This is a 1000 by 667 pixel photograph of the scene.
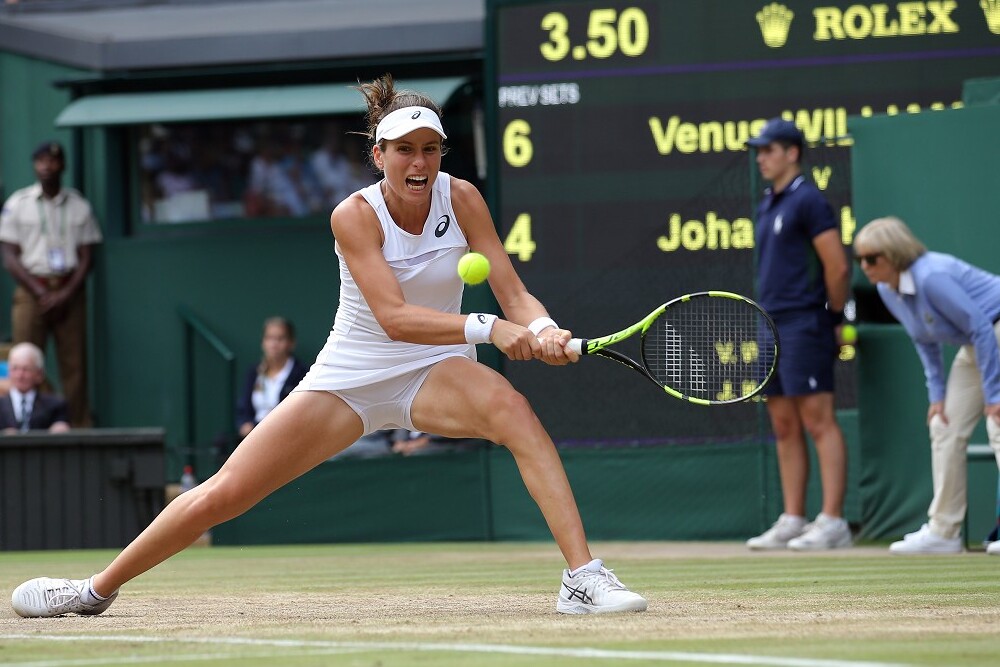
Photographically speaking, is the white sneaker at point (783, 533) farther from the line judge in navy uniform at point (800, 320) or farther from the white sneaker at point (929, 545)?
the white sneaker at point (929, 545)

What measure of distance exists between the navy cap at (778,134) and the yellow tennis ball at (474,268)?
443 centimetres

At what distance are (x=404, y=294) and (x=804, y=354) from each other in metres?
4.22

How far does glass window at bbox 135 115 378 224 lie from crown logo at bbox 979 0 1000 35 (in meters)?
5.68

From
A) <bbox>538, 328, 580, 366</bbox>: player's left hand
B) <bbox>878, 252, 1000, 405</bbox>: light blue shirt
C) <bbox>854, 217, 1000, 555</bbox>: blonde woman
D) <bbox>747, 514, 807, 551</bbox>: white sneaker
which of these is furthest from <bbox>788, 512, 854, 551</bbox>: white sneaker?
<bbox>538, 328, 580, 366</bbox>: player's left hand

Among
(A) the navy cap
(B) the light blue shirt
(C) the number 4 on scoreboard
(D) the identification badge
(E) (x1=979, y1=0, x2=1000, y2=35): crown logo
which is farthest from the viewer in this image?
(D) the identification badge

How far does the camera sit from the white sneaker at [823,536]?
9188mm

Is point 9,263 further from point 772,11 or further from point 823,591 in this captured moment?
point 823,591

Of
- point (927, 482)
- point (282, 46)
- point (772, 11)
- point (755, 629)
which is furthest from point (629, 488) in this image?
point (755, 629)

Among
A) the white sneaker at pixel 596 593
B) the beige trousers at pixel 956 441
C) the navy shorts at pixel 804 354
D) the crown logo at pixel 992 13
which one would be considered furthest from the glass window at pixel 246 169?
the white sneaker at pixel 596 593

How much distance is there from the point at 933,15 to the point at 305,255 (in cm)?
565

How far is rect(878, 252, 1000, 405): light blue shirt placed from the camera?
8.45m

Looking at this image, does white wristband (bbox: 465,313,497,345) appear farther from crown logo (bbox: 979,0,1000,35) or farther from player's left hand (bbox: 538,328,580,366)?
crown logo (bbox: 979,0,1000,35)

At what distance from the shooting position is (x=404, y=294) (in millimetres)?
5621

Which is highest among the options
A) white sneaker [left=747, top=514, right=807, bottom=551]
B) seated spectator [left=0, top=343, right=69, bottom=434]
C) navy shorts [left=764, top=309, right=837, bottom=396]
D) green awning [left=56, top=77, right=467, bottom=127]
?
green awning [left=56, top=77, right=467, bottom=127]
